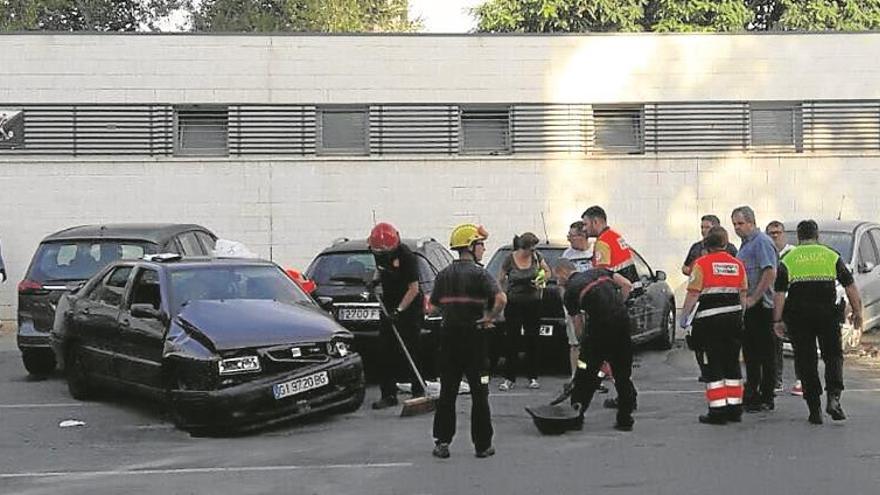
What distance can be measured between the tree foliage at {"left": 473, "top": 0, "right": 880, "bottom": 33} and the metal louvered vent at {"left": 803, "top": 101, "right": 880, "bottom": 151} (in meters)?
15.0

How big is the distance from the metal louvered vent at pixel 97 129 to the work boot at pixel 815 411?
500 inches

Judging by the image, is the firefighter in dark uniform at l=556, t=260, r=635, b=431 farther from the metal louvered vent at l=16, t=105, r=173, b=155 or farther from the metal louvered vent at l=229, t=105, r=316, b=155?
the metal louvered vent at l=16, t=105, r=173, b=155

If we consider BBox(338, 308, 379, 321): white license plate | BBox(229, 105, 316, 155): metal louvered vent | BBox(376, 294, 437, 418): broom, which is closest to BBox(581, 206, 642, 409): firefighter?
BBox(376, 294, 437, 418): broom

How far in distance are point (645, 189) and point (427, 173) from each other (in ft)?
12.1

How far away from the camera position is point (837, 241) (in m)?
16.2

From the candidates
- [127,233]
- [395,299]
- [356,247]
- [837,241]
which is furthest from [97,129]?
[837,241]

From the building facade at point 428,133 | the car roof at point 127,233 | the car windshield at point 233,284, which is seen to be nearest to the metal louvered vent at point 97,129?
the building facade at point 428,133

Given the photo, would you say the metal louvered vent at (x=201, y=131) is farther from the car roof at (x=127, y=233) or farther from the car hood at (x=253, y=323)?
the car hood at (x=253, y=323)

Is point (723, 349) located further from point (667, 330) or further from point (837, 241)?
point (837, 241)

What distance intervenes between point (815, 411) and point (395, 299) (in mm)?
3856

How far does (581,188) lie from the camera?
66.0ft

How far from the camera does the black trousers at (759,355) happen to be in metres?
10.8

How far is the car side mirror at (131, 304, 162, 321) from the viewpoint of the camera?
1066 centimetres

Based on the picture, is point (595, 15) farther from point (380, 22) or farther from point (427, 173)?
point (427, 173)
